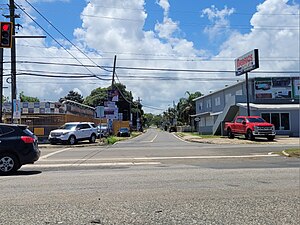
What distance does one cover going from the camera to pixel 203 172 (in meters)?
11.4

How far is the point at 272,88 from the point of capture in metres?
42.5

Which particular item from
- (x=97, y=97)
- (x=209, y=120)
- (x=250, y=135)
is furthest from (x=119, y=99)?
(x=250, y=135)

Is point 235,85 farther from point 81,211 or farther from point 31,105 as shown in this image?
point 81,211

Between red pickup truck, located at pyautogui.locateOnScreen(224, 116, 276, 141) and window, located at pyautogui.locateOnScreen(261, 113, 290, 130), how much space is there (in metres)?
7.19

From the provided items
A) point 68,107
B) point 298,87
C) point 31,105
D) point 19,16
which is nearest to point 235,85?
point 298,87

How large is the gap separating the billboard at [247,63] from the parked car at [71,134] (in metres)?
18.2

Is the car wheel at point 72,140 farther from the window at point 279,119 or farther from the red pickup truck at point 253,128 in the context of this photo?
the window at point 279,119

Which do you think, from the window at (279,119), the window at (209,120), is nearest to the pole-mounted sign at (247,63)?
the window at (279,119)

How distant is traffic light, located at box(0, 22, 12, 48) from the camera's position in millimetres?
14586

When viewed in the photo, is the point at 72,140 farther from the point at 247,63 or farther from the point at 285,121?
the point at 285,121

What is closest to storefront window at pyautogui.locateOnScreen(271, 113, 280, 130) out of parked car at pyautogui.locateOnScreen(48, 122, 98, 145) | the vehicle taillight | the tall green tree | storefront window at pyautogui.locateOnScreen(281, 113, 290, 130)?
storefront window at pyautogui.locateOnScreen(281, 113, 290, 130)

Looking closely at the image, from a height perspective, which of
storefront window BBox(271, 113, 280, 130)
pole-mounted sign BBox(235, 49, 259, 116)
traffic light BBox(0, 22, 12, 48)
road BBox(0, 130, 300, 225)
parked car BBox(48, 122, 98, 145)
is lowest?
road BBox(0, 130, 300, 225)

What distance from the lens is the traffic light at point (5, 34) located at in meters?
14.6

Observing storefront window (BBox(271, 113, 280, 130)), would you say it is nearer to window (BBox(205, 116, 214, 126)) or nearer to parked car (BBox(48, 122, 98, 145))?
window (BBox(205, 116, 214, 126))
